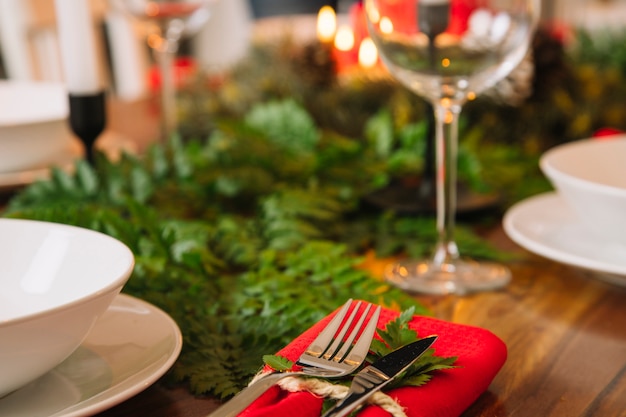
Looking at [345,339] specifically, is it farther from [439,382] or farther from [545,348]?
[545,348]

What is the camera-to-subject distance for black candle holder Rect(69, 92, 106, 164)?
95 centimetres

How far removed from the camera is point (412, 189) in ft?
3.27

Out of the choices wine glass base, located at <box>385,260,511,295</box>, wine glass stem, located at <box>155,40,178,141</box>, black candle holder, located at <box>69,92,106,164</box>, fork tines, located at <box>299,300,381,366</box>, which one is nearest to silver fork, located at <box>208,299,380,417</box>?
fork tines, located at <box>299,300,381,366</box>

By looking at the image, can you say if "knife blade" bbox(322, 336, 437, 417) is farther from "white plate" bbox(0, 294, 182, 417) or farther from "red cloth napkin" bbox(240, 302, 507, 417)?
"white plate" bbox(0, 294, 182, 417)

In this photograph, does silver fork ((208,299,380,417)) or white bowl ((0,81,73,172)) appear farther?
white bowl ((0,81,73,172))

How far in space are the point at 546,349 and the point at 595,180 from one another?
0.29 metres

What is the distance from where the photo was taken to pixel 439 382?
0.47m

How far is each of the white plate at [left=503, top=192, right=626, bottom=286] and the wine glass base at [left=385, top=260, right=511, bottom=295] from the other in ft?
0.13

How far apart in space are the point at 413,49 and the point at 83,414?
1.40 feet

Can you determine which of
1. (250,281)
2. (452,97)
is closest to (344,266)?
(250,281)

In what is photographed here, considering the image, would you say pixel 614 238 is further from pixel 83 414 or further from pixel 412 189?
pixel 83 414

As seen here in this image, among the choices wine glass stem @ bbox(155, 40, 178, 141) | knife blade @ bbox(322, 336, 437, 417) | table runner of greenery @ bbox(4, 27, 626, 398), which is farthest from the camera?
wine glass stem @ bbox(155, 40, 178, 141)

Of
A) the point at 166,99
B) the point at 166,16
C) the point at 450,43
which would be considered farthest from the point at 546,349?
the point at 166,16

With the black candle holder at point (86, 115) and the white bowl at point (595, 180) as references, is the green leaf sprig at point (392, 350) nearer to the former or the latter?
the white bowl at point (595, 180)
